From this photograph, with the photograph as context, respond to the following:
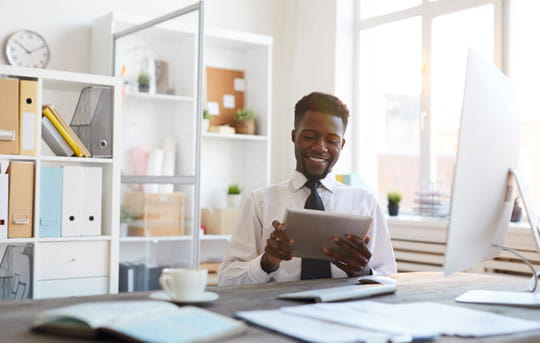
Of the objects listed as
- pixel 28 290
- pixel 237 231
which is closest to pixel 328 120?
pixel 237 231

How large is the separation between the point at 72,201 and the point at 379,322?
2.15 metres

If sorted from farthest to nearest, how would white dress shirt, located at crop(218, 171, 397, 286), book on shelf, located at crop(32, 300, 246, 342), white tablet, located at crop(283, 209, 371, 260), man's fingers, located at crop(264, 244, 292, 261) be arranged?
white dress shirt, located at crop(218, 171, 397, 286) < man's fingers, located at crop(264, 244, 292, 261) < white tablet, located at crop(283, 209, 371, 260) < book on shelf, located at crop(32, 300, 246, 342)

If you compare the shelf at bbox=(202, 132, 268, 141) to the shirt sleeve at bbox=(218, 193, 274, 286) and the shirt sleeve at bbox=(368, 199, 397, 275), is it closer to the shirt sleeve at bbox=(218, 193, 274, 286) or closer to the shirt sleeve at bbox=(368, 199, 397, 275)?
the shirt sleeve at bbox=(218, 193, 274, 286)

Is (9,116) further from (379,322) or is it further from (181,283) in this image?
(379,322)

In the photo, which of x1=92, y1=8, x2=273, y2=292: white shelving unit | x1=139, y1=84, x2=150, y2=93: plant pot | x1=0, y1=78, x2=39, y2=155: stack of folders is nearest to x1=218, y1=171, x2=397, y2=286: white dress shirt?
x1=0, y1=78, x2=39, y2=155: stack of folders

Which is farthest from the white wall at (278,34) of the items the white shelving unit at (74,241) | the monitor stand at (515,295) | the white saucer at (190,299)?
the monitor stand at (515,295)

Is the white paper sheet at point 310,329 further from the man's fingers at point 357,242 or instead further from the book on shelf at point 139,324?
the man's fingers at point 357,242

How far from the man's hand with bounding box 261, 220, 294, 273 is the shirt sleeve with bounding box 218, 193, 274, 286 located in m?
0.09

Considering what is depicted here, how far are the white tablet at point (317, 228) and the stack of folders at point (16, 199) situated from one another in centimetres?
160

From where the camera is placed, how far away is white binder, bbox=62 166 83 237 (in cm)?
294

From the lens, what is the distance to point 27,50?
12.6 feet

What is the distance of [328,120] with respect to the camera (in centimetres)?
210

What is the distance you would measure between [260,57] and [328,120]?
99.2 inches

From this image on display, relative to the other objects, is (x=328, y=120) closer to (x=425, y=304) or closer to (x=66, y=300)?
(x=425, y=304)
